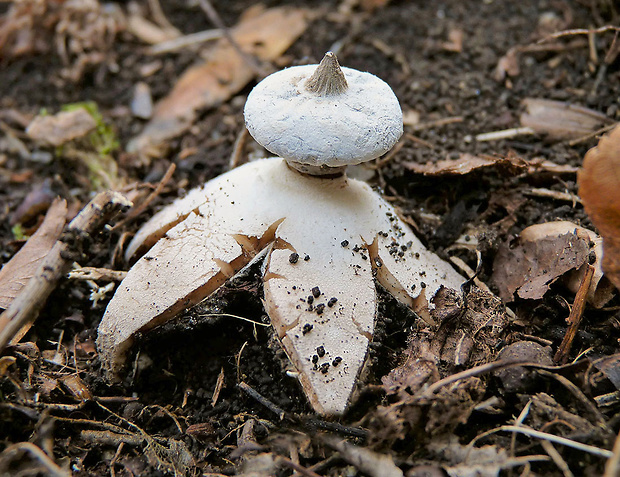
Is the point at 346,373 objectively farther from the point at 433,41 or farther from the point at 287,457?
the point at 433,41

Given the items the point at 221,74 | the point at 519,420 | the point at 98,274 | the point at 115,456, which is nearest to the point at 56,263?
the point at 98,274

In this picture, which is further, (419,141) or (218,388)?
(419,141)

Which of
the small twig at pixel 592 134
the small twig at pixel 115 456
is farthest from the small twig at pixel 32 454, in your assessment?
the small twig at pixel 592 134

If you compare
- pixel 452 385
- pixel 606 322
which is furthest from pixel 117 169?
pixel 606 322

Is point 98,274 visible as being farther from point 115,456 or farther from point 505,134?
point 505,134

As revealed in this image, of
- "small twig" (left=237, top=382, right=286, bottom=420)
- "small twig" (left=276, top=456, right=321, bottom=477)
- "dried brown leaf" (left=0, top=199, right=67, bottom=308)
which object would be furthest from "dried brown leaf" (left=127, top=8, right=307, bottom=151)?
"small twig" (left=276, top=456, right=321, bottom=477)

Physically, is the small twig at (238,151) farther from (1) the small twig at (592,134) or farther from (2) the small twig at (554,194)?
(1) the small twig at (592,134)
